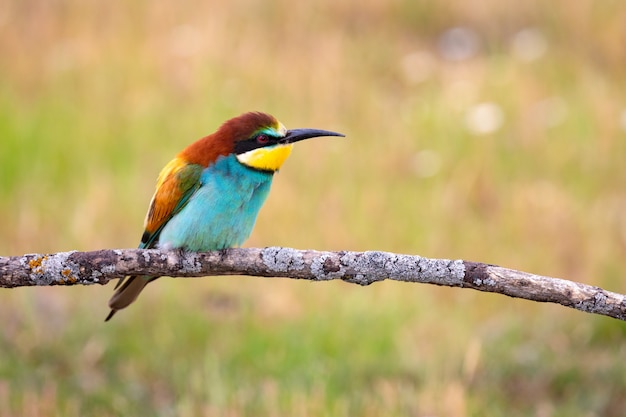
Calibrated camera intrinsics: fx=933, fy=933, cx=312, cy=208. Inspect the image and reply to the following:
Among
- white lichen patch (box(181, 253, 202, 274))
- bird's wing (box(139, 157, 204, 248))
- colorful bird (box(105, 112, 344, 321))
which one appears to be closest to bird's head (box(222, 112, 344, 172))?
colorful bird (box(105, 112, 344, 321))

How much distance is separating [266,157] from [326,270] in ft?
3.26

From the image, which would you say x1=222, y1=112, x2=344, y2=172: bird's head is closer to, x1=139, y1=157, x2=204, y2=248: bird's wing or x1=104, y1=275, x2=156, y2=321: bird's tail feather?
x1=139, y1=157, x2=204, y2=248: bird's wing

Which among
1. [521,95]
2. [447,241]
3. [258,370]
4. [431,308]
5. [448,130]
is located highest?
[521,95]

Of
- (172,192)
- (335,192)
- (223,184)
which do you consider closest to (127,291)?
(172,192)

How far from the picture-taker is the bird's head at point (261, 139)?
372 cm

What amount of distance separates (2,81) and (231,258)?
5937 millimetres

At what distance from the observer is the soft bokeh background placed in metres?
5.00

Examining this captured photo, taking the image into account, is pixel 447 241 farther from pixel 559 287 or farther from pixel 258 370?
pixel 559 287

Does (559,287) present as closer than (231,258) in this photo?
Yes

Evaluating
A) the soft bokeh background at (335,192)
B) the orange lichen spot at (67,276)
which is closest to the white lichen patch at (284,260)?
the orange lichen spot at (67,276)

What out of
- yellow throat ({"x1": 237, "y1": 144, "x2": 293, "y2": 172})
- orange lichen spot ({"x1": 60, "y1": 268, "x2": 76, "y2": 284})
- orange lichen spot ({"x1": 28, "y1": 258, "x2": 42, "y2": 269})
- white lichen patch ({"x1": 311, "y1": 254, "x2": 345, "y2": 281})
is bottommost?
orange lichen spot ({"x1": 60, "y1": 268, "x2": 76, "y2": 284})

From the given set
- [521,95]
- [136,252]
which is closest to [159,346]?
[136,252]

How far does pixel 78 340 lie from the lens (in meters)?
5.22

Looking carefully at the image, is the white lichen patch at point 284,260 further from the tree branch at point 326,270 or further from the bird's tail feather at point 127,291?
the bird's tail feather at point 127,291
